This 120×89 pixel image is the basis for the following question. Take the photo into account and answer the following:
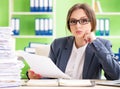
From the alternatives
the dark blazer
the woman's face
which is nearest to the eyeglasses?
the woman's face

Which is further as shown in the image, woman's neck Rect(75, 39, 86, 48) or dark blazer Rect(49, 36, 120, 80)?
woman's neck Rect(75, 39, 86, 48)

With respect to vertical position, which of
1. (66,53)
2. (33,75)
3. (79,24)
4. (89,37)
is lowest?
(33,75)

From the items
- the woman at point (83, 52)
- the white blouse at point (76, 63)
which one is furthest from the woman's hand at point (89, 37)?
the white blouse at point (76, 63)

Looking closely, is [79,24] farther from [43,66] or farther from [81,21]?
[43,66]

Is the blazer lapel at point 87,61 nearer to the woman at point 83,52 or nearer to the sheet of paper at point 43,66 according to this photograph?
the woman at point 83,52

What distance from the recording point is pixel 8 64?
61.2 inches

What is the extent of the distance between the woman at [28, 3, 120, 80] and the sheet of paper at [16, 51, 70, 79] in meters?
0.11

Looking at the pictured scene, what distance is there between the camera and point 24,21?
518cm

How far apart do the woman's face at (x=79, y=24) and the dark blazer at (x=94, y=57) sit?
115mm

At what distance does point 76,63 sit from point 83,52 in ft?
0.35

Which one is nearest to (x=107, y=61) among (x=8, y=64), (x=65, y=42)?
(x=65, y=42)

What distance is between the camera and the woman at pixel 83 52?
83.3 inches

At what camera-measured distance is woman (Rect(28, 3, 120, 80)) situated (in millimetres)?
2115

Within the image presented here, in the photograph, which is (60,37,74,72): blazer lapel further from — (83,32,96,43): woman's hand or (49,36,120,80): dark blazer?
(83,32,96,43): woman's hand
